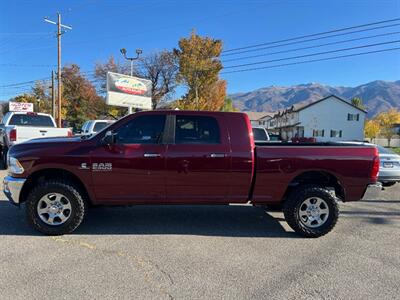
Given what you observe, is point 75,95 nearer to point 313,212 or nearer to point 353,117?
point 353,117

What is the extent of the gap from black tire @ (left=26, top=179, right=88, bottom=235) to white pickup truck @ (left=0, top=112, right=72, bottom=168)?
6853mm

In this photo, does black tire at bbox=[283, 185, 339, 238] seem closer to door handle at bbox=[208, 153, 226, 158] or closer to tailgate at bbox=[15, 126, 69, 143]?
door handle at bbox=[208, 153, 226, 158]

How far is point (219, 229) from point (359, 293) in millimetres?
2610

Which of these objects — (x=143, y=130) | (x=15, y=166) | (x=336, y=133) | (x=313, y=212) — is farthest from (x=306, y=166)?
(x=336, y=133)

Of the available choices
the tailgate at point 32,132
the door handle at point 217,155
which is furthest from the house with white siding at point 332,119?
the door handle at point 217,155

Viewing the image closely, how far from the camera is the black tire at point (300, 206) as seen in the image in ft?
18.9

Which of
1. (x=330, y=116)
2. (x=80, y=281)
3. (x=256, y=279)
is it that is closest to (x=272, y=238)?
(x=256, y=279)

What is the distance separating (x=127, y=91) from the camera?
27.2 metres

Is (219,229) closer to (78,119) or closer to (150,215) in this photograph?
(150,215)

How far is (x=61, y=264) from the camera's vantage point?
14.6 ft

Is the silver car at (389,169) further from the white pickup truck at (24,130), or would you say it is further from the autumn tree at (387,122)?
the autumn tree at (387,122)

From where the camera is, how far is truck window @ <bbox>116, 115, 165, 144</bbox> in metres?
5.65

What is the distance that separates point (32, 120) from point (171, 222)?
970cm

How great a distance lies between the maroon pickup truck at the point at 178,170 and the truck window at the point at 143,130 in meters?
0.02
